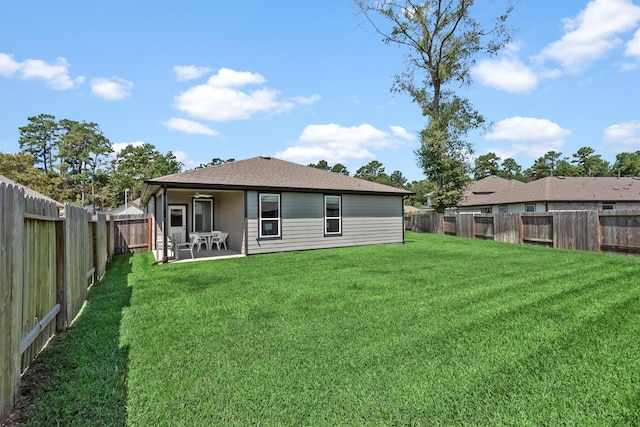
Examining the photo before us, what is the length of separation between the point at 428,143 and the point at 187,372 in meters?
21.7

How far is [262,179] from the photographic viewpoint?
11867 mm

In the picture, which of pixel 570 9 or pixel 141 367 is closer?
pixel 141 367

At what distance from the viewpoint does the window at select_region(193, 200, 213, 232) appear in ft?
45.8

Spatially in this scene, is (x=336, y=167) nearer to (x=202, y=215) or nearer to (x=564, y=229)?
(x=202, y=215)

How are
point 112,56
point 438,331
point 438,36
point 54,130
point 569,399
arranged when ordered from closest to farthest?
point 569,399 < point 438,331 < point 112,56 < point 438,36 < point 54,130

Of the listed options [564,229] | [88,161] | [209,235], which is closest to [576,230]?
[564,229]

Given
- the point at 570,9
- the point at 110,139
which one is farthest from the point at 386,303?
the point at 110,139

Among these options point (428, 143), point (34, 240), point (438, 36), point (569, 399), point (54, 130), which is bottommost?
point (569, 399)

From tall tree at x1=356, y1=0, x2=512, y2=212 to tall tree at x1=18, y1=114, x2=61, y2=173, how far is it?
60.2 m

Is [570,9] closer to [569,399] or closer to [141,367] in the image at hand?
[569,399]

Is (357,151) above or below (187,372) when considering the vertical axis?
above

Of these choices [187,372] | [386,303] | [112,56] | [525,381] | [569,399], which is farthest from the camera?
[112,56]

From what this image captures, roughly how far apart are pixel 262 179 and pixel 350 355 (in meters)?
9.32

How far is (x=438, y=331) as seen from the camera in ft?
12.7
